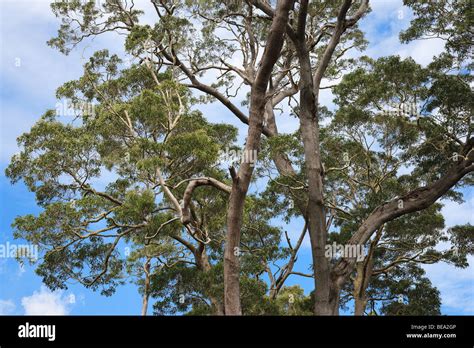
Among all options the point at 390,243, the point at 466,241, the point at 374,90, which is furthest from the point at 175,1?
the point at 466,241

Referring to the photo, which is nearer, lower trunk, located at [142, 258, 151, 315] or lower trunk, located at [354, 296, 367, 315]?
lower trunk, located at [354, 296, 367, 315]

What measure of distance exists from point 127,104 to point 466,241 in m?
8.89

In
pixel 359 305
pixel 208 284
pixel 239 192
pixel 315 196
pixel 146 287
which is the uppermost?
pixel 315 196

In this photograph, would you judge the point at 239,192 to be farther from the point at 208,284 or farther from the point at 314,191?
the point at 208,284

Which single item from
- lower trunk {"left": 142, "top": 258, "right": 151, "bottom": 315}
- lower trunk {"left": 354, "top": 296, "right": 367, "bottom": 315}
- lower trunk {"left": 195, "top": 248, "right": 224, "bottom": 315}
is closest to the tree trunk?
lower trunk {"left": 195, "top": 248, "right": 224, "bottom": 315}

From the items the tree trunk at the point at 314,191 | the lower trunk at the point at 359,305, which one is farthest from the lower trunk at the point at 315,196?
the lower trunk at the point at 359,305

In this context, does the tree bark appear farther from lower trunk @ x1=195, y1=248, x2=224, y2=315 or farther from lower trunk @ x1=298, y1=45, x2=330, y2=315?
lower trunk @ x1=195, y1=248, x2=224, y2=315

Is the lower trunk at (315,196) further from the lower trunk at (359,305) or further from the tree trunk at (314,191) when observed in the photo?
the lower trunk at (359,305)

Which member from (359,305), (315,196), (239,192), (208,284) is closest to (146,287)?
(208,284)

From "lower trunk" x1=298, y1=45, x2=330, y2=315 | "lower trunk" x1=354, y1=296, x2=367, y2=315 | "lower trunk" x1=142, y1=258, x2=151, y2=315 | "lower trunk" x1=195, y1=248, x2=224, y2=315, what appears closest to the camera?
"lower trunk" x1=298, y1=45, x2=330, y2=315

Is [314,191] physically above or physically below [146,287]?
above

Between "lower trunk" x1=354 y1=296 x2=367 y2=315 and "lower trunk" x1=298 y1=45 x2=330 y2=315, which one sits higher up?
"lower trunk" x1=298 y1=45 x2=330 y2=315

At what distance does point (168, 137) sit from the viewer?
1008cm
